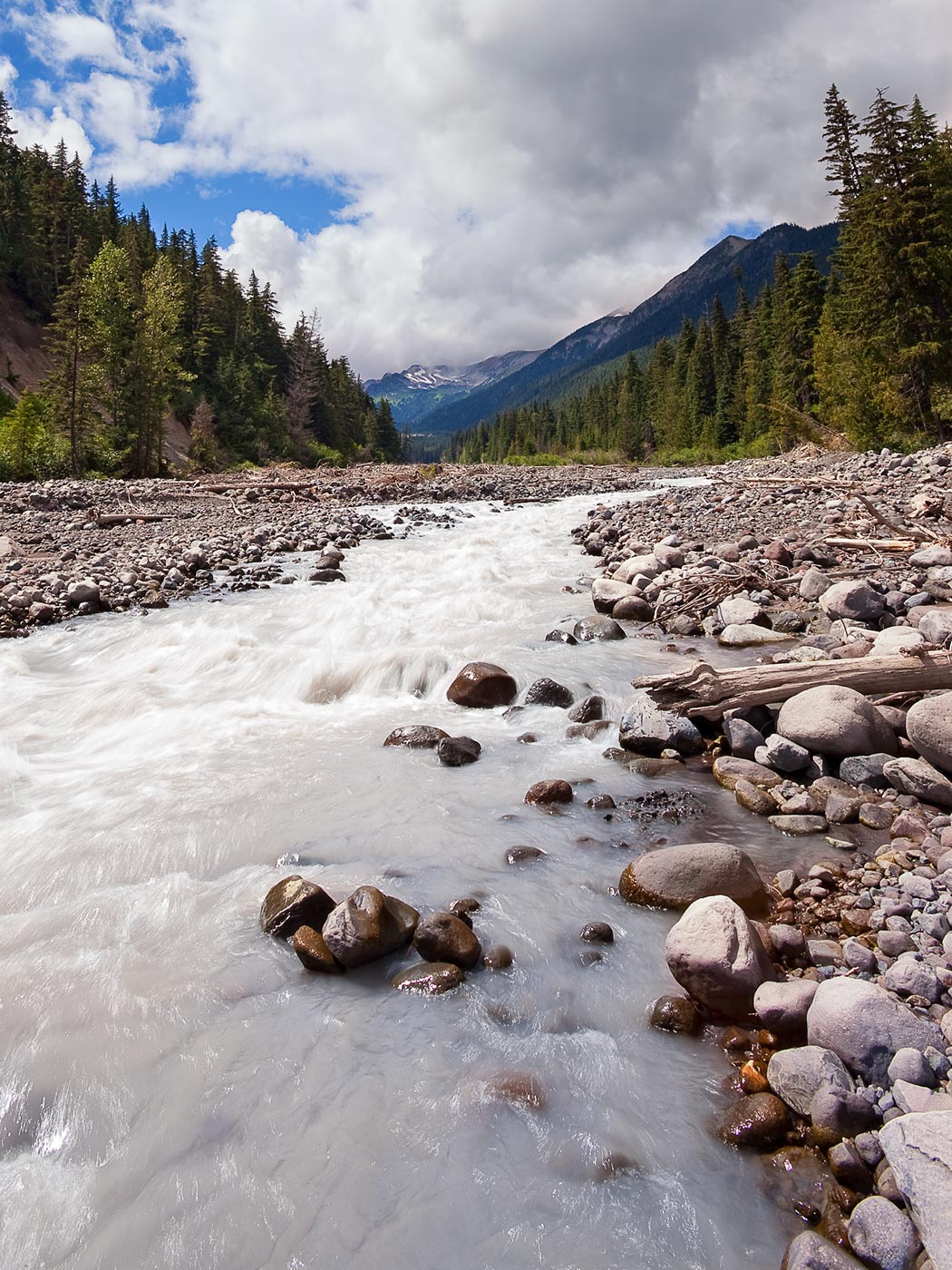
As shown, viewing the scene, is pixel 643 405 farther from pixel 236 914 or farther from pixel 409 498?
pixel 236 914

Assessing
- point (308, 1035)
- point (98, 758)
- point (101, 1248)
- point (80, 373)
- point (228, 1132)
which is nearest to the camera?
point (101, 1248)

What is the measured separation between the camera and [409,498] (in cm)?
2770

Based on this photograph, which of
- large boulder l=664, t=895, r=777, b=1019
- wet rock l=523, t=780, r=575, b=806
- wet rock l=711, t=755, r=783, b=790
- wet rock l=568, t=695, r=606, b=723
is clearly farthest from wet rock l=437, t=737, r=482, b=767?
large boulder l=664, t=895, r=777, b=1019

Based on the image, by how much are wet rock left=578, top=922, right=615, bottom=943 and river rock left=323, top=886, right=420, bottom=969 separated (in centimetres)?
95

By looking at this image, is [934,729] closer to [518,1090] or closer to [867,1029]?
[867,1029]

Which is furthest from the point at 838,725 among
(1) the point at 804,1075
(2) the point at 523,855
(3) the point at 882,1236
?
(3) the point at 882,1236

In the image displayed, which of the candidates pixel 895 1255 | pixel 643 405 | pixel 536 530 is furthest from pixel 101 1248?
pixel 643 405

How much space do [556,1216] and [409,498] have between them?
2672 cm

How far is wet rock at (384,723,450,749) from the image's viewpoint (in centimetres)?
614

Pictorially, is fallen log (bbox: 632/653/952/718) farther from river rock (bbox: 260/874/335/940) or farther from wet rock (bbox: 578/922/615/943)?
river rock (bbox: 260/874/335/940)

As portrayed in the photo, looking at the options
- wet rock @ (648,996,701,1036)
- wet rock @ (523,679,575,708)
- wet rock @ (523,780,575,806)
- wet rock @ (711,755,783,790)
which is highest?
wet rock @ (523,679,575,708)

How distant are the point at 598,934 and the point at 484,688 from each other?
146 inches

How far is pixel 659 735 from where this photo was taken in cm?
561

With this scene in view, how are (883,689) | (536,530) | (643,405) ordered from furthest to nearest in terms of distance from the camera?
(643,405), (536,530), (883,689)
